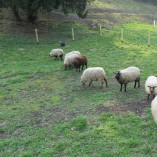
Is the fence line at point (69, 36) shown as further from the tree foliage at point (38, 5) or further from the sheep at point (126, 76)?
the sheep at point (126, 76)

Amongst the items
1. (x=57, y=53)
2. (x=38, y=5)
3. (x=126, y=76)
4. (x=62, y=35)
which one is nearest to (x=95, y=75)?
(x=126, y=76)

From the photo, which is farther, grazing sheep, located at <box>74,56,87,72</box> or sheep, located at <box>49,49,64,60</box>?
sheep, located at <box>49,49,64,60</box>

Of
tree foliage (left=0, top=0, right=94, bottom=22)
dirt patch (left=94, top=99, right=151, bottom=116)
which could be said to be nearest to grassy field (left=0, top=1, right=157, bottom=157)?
dirt patch (left=94, top=99, right=151, bottom=116)

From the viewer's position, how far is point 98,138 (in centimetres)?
1180

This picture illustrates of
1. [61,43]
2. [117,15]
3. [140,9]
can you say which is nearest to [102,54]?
[61,43]

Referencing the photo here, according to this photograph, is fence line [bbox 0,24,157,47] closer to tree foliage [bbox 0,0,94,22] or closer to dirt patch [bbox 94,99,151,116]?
tree foliage [bbox 0,0,94,22]

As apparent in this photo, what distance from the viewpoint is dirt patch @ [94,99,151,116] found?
46.2ft

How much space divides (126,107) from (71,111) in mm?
2507

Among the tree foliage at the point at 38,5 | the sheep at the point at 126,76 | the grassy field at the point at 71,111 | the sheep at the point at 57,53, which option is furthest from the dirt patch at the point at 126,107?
the tree foliage at the point at 38,5

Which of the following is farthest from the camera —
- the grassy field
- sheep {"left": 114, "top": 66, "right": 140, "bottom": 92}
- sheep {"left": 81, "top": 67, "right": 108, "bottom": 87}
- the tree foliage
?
the tree foliage

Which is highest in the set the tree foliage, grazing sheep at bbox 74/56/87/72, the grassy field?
the tree foliage

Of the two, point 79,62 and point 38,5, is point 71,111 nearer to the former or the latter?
point 79,62

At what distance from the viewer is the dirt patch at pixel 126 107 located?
14.1 metres

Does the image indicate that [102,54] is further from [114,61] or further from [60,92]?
[60,92]
